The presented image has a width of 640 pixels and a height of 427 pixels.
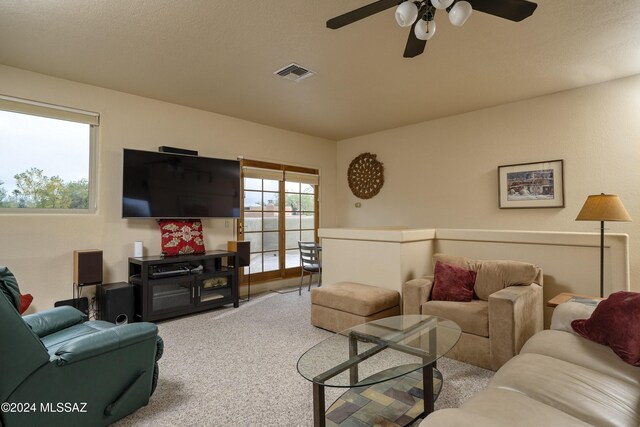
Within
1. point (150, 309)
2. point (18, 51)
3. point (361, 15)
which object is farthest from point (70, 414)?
point (18, 51)

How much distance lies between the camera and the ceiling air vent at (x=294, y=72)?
128 inches

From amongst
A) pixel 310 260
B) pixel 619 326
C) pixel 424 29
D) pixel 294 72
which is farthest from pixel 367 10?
pixel 310 260

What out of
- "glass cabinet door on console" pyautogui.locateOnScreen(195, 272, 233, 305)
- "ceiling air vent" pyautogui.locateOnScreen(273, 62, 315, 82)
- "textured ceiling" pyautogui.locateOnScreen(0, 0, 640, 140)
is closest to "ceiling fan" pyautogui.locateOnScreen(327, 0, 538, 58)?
"textured ceiling" pyautogui.locateOnScreen(0, 0, 640, 140)

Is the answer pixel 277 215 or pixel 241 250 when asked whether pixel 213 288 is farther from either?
pixel 277 215

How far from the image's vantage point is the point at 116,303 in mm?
3408

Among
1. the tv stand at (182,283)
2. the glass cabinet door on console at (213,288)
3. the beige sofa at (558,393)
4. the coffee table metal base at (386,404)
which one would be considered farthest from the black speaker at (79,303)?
the beige sofa at (558,393)

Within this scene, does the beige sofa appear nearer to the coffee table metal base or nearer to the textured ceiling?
the coffee table metal base

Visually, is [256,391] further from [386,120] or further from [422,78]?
[386,120]

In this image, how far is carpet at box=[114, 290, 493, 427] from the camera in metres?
1.94

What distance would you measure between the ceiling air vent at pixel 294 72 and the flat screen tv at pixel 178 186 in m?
1.55

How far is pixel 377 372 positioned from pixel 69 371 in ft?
5.10

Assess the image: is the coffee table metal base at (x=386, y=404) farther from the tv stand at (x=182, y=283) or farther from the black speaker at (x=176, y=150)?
the black speaker at (x=176, y=150)

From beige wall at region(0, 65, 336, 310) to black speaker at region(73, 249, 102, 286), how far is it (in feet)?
0.87

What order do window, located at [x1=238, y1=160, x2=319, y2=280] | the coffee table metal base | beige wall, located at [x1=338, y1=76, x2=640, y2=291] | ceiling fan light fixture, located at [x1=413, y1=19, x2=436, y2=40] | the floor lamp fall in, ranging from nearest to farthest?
the coffee table metal base, ceiling fan light fixture, located at [x1=413, y1=19, x2=436, y2=40], the floor lamp, beige wall, located at [x1=338, y1=76, x2=640, y2=291], window, located at [x1=238, y1=160, x2=319, y2=280]
